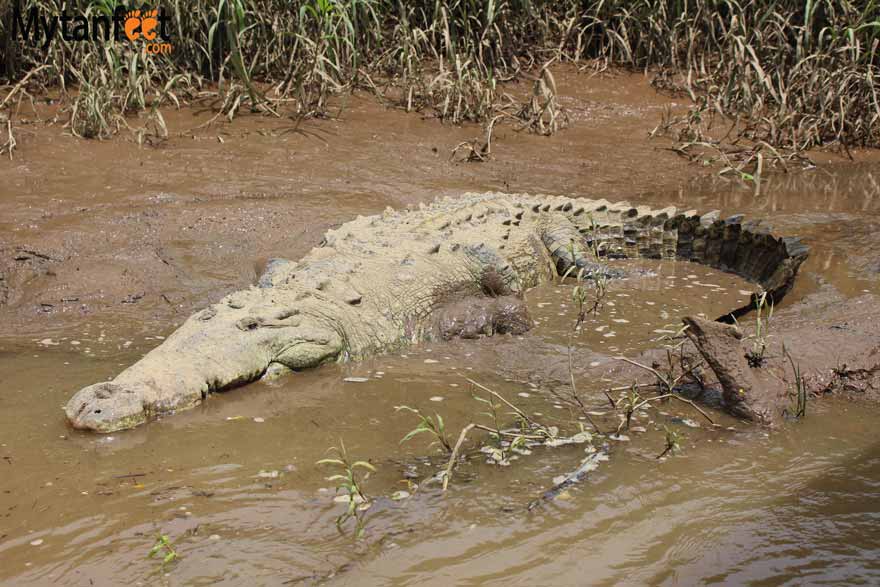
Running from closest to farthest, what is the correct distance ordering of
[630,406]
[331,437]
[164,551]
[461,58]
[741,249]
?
[164,551] < [630,406] < [331,437] < [741,249] < [461,58]

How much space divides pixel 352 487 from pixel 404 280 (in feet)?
8.42

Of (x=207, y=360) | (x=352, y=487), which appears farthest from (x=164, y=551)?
(x=207, y=360)

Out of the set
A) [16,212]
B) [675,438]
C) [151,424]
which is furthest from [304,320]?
[16,212]

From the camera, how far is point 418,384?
4.60 metres

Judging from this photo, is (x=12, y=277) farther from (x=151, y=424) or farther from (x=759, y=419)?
(x=759, y=419)

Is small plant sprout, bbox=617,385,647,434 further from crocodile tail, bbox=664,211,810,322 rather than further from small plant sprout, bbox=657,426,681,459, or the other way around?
crocodile tail, bbox=664,211,810,322

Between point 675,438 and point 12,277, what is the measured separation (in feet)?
15.6

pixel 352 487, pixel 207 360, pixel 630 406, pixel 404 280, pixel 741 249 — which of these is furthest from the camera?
pixel 741 249

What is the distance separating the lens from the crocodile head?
3895mm

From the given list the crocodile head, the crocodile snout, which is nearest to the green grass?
the crocodile head

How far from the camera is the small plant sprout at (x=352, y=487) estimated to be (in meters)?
3.08

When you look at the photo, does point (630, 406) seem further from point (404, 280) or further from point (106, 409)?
point (106, 409)

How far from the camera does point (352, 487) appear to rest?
3.16m

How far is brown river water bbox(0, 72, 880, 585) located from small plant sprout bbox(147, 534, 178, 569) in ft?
0.11
